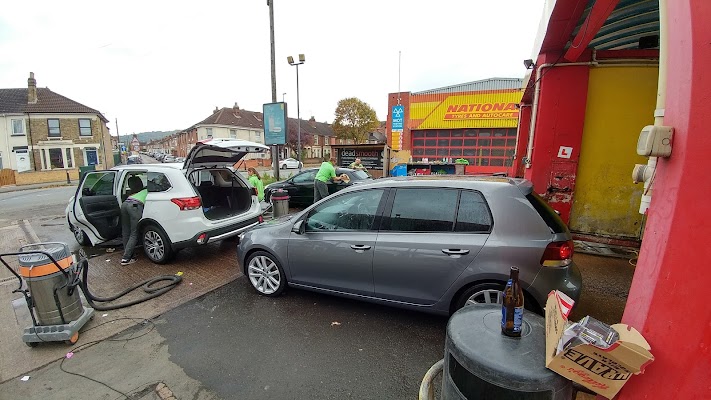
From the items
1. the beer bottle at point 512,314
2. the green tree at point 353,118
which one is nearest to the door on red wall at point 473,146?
the beer bottle at point 512,314

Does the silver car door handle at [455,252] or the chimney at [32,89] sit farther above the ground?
the chimney at [32,89]

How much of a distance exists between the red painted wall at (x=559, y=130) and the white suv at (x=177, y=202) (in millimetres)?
5299

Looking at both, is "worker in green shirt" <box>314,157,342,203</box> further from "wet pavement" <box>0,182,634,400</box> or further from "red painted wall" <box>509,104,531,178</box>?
"red painted wall" <box>509,104,531,178</box>

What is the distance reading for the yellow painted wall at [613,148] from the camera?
557cm

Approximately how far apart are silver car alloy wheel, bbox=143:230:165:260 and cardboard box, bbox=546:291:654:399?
18.1ft

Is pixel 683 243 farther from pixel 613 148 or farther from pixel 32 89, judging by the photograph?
pixel 32 89

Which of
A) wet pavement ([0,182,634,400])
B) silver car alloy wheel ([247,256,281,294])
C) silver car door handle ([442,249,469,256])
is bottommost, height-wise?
wet pavement ([0,182,634,400])

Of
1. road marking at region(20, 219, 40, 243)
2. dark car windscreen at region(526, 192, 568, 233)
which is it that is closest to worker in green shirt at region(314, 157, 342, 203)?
dark car windscreen at region(526, 192, 568, 233)

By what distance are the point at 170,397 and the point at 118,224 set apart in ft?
15.4

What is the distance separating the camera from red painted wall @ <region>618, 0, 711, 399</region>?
130cm

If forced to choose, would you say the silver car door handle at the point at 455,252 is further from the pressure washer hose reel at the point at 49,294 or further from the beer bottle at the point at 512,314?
the pressure washer hose reel at the point at 49,294

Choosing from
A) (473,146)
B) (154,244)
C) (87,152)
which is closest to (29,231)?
(154,244)

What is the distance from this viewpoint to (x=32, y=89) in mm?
31766

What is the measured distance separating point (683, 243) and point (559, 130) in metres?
5.44
